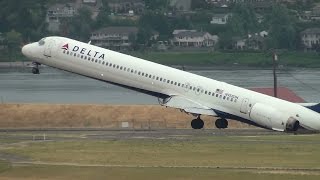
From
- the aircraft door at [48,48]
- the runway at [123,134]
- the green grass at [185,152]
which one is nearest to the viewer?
the green grass at [185,152]

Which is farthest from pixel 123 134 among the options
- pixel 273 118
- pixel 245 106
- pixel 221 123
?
pixel 273 118

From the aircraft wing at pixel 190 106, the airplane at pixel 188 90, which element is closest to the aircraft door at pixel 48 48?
the airplane at pixel 188 90

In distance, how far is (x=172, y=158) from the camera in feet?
323

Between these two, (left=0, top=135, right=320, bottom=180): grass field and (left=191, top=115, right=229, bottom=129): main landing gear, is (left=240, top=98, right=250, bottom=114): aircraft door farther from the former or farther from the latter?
(left=191, top=115, right=229, bottom=129): main landing gear

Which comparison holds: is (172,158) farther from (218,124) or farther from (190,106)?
(218,124)

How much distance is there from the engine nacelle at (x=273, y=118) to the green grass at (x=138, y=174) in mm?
22964

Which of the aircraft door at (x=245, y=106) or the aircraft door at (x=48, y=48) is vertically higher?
the aircraft door at (x=48, y=48)

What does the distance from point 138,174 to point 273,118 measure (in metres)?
27.5

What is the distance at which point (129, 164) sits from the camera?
3693 inches

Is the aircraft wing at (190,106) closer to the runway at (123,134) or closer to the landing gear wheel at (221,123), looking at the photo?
the runway at (123,134)

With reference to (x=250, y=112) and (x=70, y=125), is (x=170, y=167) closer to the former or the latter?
(x=250, y=112)

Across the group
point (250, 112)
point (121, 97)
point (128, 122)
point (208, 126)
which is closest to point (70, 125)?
point (128, 122)

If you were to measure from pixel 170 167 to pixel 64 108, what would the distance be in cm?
5800

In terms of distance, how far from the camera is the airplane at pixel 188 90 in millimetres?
111938
